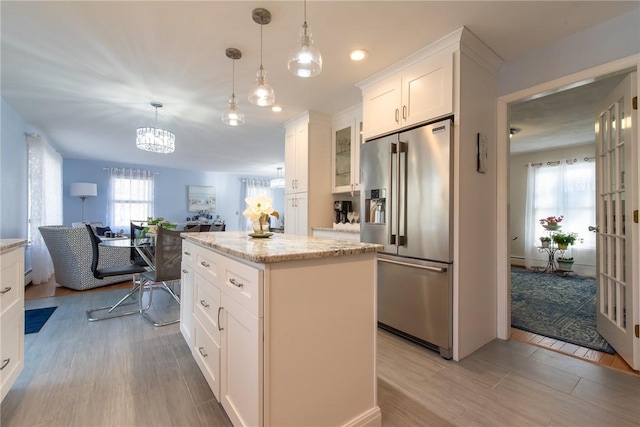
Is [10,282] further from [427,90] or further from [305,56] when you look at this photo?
[427,90]

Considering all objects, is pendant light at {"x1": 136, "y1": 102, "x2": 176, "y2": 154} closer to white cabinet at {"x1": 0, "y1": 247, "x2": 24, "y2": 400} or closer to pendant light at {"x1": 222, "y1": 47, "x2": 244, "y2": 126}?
pendant light at {"x1": 222, "y1": 47, "x2": 244, "y2": 126}

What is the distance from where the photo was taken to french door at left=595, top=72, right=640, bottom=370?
76.1 inches

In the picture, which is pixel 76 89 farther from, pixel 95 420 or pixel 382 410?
pixel 382 410

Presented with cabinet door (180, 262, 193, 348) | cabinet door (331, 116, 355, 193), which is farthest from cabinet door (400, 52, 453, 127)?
cabinet door (180, 262, 193, 348)

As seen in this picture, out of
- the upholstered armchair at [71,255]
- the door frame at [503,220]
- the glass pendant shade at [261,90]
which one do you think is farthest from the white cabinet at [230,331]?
the upholstered armchair at [71,255]

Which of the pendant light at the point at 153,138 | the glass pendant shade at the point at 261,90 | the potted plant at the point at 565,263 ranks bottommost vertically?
the potted plant at the point at 565,263

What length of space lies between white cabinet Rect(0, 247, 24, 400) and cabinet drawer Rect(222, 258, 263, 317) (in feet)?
3.77

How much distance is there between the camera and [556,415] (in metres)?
1.53

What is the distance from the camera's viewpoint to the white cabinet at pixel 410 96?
2.15m

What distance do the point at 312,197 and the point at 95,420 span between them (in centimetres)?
272

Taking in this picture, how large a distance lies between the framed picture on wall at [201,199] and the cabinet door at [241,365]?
25.9 ft

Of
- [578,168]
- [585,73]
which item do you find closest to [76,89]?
[585,73]

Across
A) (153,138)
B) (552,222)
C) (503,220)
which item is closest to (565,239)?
(552,222)

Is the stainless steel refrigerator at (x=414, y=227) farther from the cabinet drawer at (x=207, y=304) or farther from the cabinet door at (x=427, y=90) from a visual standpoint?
the cabinet drawer at (x=207, y=304)
